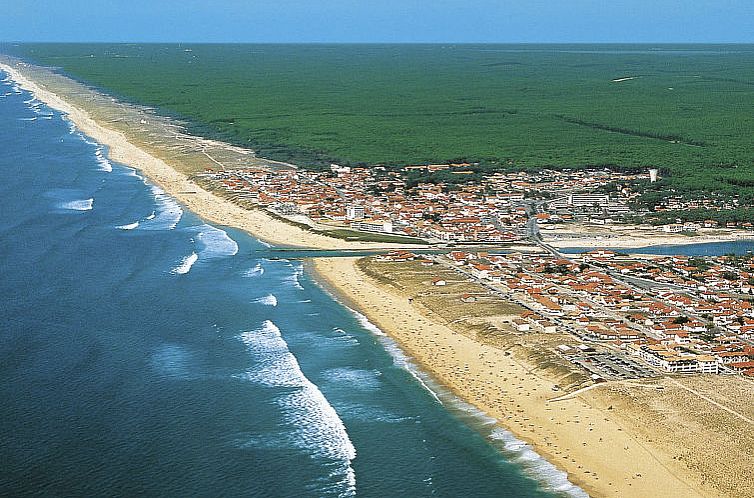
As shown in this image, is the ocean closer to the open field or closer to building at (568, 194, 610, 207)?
building at (568, 194, 610, 207)

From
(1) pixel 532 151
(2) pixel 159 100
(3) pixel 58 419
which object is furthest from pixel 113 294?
(2) pixel 159 100

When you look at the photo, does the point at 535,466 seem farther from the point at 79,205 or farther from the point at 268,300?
the point at 79,205

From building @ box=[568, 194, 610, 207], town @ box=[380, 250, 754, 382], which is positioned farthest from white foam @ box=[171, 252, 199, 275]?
building @ box=[568, 194, 610, 207]

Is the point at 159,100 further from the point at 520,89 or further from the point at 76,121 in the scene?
the point at 520,89

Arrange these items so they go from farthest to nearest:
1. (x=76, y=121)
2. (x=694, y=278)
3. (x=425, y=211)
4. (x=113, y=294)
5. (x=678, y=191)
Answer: (x=76, y=121), (x=678, y=191), (x=425, y=211), (x=694, y=278), (x=113, y=294)

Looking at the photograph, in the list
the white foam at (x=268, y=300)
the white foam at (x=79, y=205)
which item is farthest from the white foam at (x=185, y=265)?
the white foam at (x=79, y=205)
